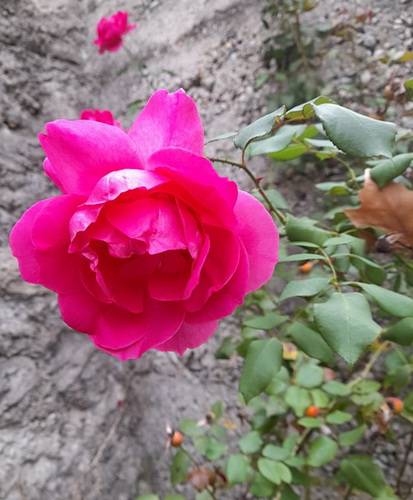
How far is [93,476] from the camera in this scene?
0.90 metres

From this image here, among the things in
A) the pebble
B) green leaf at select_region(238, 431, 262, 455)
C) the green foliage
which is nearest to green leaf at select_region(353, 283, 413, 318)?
the green foliage

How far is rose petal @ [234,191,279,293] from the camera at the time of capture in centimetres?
31

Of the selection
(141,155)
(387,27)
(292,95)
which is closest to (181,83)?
(292,95)

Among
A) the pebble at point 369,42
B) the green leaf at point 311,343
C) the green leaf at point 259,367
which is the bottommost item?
the green leaf at point 311,343

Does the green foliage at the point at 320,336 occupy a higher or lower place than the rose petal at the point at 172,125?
lower

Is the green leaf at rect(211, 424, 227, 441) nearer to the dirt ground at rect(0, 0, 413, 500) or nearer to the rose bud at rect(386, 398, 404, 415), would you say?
the dirt ground at rect(0, 0, 413, 500)

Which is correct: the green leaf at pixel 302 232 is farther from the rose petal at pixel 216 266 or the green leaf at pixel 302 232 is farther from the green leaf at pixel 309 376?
the green leaf at pixel 309 376

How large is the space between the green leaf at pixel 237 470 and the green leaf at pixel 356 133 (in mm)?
574

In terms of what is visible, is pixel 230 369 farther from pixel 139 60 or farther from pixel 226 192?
pixel 139 60

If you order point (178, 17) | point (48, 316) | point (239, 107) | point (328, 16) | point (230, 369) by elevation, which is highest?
point (178, 17)

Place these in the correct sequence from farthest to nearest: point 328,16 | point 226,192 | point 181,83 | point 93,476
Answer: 1. point 181,83
2. point 328,16
3. point 93,476
4. point 226,192

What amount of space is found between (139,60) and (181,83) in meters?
0.21

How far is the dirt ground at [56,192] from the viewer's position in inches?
33.8

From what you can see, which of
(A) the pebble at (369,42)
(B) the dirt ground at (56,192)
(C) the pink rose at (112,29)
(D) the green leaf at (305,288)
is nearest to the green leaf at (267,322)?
(D) the green leaf at (305,288)
